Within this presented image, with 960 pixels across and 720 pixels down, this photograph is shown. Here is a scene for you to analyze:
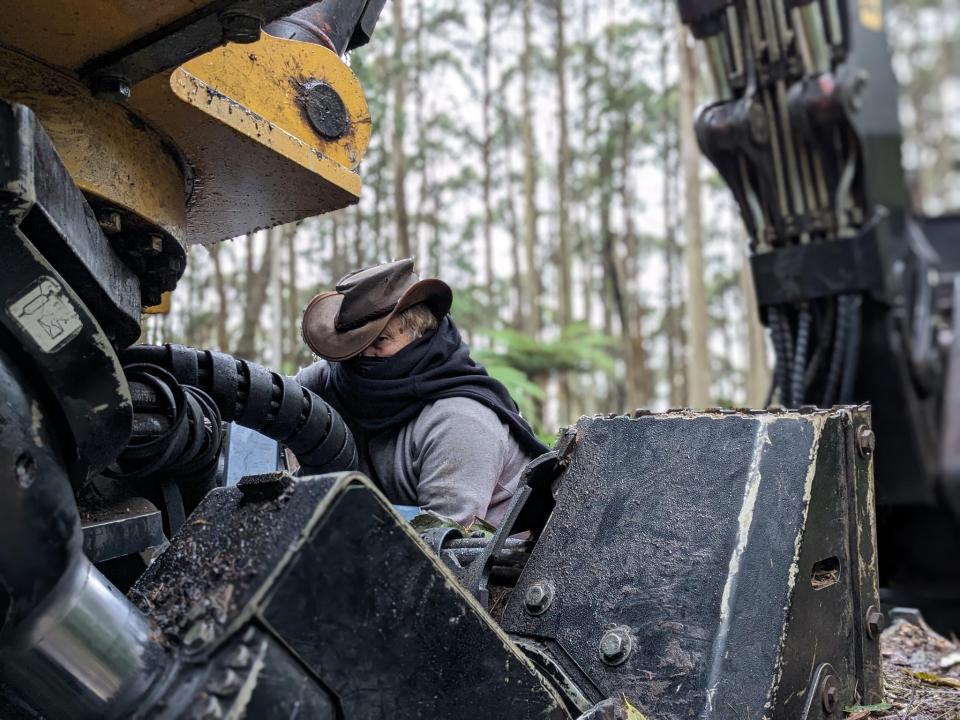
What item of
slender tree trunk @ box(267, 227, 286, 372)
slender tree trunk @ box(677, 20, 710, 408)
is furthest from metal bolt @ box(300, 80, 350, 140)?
slender tree trunk @ box(677, 20, 710, 408)

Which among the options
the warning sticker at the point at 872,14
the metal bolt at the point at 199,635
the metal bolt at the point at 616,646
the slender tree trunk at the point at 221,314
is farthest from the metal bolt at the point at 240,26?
the slender tree trunk at the point at 221,314

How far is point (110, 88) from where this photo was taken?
1.46 m

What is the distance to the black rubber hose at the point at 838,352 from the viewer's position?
178 inches

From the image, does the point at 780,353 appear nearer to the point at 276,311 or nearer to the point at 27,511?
the point at 27,511

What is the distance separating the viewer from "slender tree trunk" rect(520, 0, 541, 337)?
56.5 feet

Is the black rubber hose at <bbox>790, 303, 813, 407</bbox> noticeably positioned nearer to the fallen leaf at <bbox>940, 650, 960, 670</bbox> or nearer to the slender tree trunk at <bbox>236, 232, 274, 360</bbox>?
the fallen leaf at <bbox>940, 650, 960, 670</bbox>

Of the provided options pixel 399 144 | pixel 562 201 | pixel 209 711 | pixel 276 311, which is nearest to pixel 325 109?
pixel 209 711

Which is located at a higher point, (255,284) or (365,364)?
(255,284)

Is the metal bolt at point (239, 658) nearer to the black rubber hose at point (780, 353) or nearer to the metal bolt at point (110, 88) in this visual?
the metal bolt at point (110, 88)

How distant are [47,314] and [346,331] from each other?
1615 millimetres

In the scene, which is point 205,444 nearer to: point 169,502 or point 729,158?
point 169,502

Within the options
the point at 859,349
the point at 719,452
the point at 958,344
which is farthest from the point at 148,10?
the point at 958,344

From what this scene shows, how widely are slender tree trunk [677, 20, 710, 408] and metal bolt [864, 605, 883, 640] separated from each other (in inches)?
394

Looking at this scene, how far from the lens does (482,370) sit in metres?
2.99
